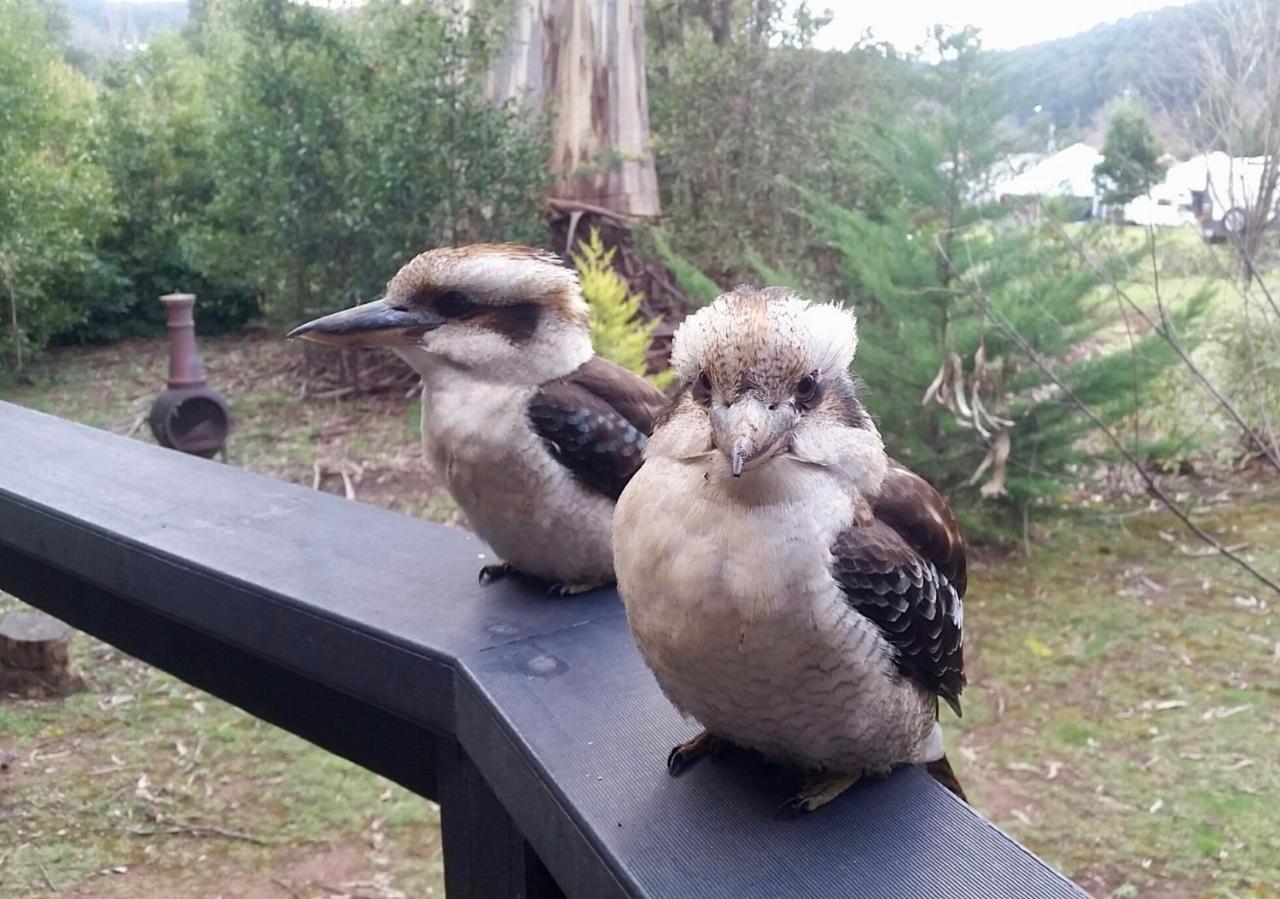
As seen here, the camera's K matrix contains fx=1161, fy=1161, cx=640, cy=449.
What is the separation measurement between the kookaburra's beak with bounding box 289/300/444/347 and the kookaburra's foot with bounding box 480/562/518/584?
0.33 metres

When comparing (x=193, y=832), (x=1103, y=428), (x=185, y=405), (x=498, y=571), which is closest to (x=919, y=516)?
(x=498, y=571)

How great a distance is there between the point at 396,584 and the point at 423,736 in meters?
0.22

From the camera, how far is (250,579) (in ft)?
4.70

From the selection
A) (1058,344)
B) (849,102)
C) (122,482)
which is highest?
(849,102)

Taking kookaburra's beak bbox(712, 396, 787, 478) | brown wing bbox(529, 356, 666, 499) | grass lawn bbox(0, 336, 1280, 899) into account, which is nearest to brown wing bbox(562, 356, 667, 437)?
brown wing bbox(529, 356, 666, 499)

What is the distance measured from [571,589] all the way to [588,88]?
625 centimetres

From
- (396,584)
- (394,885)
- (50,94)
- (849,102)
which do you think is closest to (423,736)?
(396,584)

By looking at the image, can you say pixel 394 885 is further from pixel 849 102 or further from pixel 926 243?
pixel 849 102

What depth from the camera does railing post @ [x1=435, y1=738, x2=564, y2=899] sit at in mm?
1198

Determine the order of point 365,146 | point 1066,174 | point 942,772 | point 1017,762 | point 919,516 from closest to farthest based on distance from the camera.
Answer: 1. point 919,516
2. point 942,772
3. point 1017,762
4. point 1066,174
5. point 365,146

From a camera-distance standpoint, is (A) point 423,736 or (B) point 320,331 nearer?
(A) point 423,736

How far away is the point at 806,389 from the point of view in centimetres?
106

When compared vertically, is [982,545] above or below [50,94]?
below

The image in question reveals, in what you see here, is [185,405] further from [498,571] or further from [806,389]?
[806,389]
